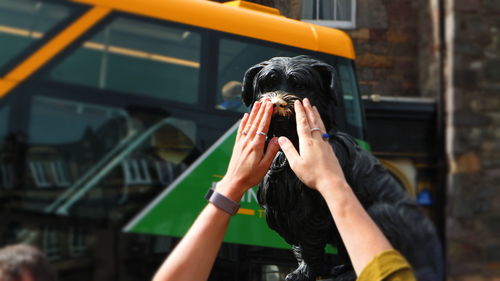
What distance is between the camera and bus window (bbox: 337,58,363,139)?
2277 mm

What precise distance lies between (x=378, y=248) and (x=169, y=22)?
2342mm

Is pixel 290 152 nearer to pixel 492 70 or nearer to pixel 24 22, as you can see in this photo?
pixel 492 70

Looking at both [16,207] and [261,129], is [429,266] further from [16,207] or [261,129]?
[16,207]

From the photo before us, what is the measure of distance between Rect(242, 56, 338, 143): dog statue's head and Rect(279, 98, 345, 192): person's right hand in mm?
96

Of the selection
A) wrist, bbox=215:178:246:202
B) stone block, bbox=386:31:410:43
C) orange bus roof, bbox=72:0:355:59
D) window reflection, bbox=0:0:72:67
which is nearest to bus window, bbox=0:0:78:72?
window reflection, bbox=0:0:72:67

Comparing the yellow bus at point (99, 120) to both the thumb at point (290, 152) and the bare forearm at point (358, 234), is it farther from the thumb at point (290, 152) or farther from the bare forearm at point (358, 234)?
the bare forearm at point (358, 234)

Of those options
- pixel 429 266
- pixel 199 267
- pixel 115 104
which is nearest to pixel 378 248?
pixel 199 267

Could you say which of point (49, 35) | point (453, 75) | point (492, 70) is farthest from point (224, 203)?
point (49, 35)

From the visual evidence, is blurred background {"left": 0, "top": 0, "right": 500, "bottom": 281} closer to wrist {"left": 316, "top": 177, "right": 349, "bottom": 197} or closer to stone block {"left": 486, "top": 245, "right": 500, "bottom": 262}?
stone block {"left": 486, "top": 245, "right": 500, "bottom": 262}

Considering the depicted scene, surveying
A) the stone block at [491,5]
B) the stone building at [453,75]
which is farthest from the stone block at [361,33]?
the stone block at [491,5]

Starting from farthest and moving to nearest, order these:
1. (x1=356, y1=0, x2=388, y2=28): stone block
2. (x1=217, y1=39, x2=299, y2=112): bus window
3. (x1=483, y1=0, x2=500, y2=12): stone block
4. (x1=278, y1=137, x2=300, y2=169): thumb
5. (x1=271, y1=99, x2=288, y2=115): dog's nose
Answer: (x1=483, y1=0, x2=500, y2=12): stone block < (x1=217, y1=39, x2=299, y2=112): bus window < (x1=356, y1=0, x2=388, y2=28): stone block < (x1=271, y1=99, x2=288, y2=115): dog's nose < (x1=278, y1=137, x2=300, y2=169): thumb

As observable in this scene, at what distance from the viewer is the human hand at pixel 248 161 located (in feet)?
3.68

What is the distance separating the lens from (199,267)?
43.1 inches

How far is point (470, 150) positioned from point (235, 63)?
0.78 metres
